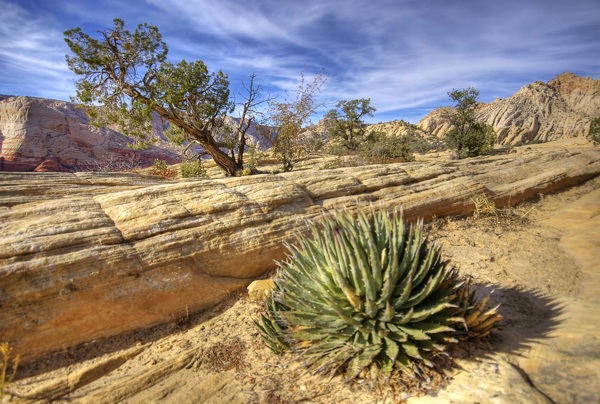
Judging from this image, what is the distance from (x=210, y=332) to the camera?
4.33 meters

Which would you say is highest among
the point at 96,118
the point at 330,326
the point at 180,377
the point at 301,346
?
the point at 96,118

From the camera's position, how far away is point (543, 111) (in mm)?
71375

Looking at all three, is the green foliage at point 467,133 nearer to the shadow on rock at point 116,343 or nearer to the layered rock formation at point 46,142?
the shadow on rock at point 116,343

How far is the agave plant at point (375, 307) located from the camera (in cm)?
266

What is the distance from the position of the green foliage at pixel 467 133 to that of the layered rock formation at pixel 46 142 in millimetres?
27808

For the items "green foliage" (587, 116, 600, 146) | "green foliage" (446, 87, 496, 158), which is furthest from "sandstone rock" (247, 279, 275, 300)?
"green foliage" (587, 116, 600, 146)

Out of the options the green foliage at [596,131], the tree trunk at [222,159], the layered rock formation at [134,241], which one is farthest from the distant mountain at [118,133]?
the green foliage at [596,131]

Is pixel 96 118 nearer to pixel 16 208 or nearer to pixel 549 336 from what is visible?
pixel 16 208

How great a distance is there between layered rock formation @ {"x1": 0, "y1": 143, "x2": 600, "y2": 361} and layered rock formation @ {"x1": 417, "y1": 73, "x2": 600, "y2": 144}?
2758 inches

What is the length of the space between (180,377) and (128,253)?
74.1 inches

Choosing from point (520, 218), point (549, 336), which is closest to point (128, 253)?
point (549, 336)

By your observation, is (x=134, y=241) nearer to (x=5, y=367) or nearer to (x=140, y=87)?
(x=5, y=367)

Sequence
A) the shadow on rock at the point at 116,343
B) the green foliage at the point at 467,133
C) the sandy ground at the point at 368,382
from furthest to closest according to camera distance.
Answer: the green foliage at the point at 467,133, the shadow on rock at the point at 116,343, the sandy ground at the point at 368,382

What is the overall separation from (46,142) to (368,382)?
42.3 meters
